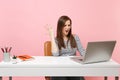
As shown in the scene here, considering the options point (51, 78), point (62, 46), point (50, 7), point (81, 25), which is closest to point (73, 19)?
point (81, 25)

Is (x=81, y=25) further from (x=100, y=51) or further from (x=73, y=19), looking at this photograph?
(x=100, y=51)

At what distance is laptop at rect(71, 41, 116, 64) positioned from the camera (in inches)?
84.4

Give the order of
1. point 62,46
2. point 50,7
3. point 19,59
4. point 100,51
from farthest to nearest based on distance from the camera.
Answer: point 50,7, point 62,46, point 19,59, point 100,51

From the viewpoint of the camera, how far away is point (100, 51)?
2209mm

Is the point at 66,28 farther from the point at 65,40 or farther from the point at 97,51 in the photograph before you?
the point at 97,51

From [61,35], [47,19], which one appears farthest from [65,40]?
[47,19]

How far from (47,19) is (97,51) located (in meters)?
1.24

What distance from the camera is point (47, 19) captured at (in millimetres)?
3250

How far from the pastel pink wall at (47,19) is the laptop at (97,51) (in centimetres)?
101

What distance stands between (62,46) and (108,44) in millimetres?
667

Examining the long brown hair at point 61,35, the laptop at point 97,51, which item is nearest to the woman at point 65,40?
the long brown hair at point 61,35

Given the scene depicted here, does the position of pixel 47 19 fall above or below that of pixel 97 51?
above

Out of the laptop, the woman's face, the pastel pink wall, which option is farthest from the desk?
the pastel pink wall

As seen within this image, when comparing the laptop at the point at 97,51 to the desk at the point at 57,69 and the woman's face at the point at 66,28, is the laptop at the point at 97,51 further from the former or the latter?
the woman's face at the point at 66,28
